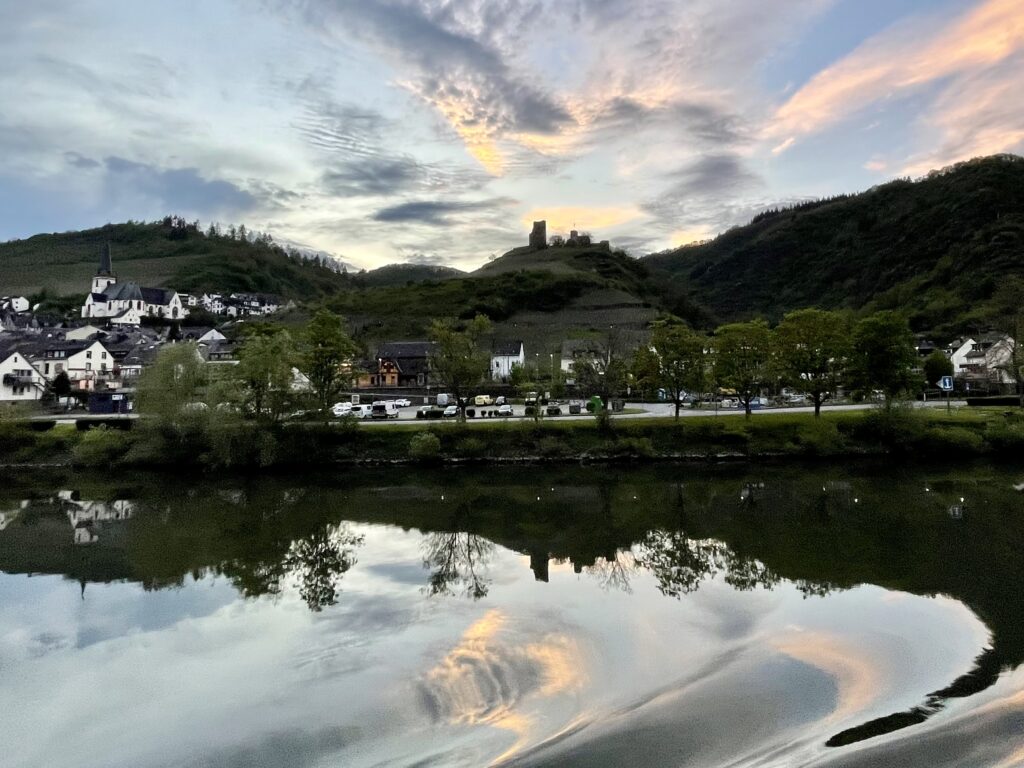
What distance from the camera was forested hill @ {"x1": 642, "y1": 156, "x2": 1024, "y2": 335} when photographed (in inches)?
4092

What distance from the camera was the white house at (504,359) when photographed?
255ft

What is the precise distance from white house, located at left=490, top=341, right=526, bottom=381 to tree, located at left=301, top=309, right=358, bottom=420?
33.7 metres

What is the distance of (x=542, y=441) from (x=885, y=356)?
2231 cm

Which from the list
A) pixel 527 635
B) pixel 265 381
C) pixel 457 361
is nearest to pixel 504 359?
pixel 457 361

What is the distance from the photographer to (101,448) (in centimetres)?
3997

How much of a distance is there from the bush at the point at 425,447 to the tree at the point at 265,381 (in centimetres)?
825

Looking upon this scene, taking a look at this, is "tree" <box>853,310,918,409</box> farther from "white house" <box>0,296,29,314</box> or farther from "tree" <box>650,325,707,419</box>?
"white house" <box>0,296,29,314</box>

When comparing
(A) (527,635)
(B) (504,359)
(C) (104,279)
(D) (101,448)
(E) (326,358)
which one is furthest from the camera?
(C) (104,279)

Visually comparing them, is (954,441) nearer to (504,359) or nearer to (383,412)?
(383,412)

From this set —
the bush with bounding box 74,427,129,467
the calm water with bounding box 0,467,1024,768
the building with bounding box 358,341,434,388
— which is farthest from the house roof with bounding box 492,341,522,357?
the calm water with bounding box 0,467,1024,768

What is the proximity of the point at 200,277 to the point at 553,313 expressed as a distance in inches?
3440

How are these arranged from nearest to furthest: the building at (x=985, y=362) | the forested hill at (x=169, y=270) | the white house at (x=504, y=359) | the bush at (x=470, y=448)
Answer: the bush at (x=470, y=448) → the building at (x=985, y=362) → the white house at (x=504, y=359) → the forested hill at (x=169, y=270)

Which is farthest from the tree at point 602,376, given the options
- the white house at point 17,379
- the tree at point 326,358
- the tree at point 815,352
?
the white house at point 17,379

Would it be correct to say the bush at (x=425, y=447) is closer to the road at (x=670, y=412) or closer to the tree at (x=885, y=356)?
the road at (x=670, y=412)
